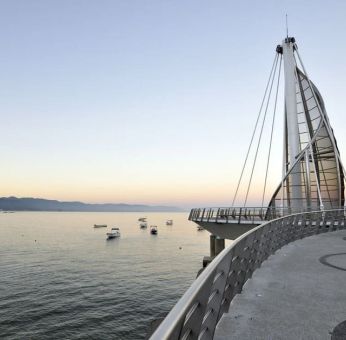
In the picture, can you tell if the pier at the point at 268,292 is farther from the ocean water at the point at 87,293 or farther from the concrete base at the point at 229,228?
the ocean water at the point at 87,293

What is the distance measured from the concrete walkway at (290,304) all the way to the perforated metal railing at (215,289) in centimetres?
28

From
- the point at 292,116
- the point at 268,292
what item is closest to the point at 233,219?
the point at 292,116

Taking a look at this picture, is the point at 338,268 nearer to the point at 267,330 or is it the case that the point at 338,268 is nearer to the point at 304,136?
the point at 267,330

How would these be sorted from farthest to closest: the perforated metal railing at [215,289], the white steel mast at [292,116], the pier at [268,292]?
the white steel mast at [292,116]
the pier at [268,292]
the perforated metal railing at [215,289]

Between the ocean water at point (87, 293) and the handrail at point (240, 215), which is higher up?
the handrail at point (240, 215)

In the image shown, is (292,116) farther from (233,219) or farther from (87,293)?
(87,293)

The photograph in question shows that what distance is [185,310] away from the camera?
274cm

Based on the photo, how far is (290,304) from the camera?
258 inches

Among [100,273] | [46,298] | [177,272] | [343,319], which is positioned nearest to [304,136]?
[177,272]

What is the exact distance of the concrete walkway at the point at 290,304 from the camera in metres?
5.12

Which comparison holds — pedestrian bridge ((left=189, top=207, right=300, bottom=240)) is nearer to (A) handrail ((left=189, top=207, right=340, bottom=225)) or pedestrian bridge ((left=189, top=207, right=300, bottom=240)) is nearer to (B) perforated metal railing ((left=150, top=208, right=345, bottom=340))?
(A) handrail ((left=189, top=207, right=340, bottom=225))

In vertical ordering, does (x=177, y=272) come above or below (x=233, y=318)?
below

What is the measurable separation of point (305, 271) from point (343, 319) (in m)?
4.20

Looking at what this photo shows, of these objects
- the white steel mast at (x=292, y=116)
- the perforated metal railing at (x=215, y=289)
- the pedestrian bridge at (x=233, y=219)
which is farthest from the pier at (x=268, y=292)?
the white steel mast at (x=292, y=116)
